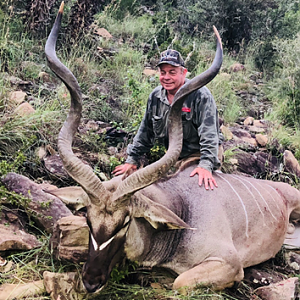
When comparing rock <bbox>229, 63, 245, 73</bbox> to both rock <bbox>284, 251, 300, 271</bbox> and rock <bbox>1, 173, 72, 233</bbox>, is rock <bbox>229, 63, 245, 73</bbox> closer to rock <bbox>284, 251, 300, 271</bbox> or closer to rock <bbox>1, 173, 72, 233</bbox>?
rock <bbox>284, 251, 300, 271</bbox>

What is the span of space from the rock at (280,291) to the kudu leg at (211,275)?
13.3 inches

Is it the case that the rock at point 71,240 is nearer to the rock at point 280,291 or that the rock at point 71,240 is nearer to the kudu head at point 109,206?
the kudu head at point 109,206

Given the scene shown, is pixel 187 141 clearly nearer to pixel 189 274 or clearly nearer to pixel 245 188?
pixel 245 188

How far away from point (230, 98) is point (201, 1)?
5629 mm

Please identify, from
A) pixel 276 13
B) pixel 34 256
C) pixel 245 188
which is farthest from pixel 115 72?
pixel 276 13

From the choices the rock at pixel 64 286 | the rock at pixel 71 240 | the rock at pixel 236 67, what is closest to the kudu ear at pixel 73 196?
the rock at pixel 71 240

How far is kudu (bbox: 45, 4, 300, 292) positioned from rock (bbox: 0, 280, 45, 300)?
0.47 m

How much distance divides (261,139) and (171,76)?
11.2ft

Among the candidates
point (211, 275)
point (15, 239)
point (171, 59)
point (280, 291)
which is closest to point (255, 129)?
point (171, 59)

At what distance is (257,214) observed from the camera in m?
3.99

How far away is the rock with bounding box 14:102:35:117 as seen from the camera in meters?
5.21

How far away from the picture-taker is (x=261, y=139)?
695 cm

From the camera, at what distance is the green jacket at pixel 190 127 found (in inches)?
157

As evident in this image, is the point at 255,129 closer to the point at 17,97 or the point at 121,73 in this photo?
the point at 121,73
